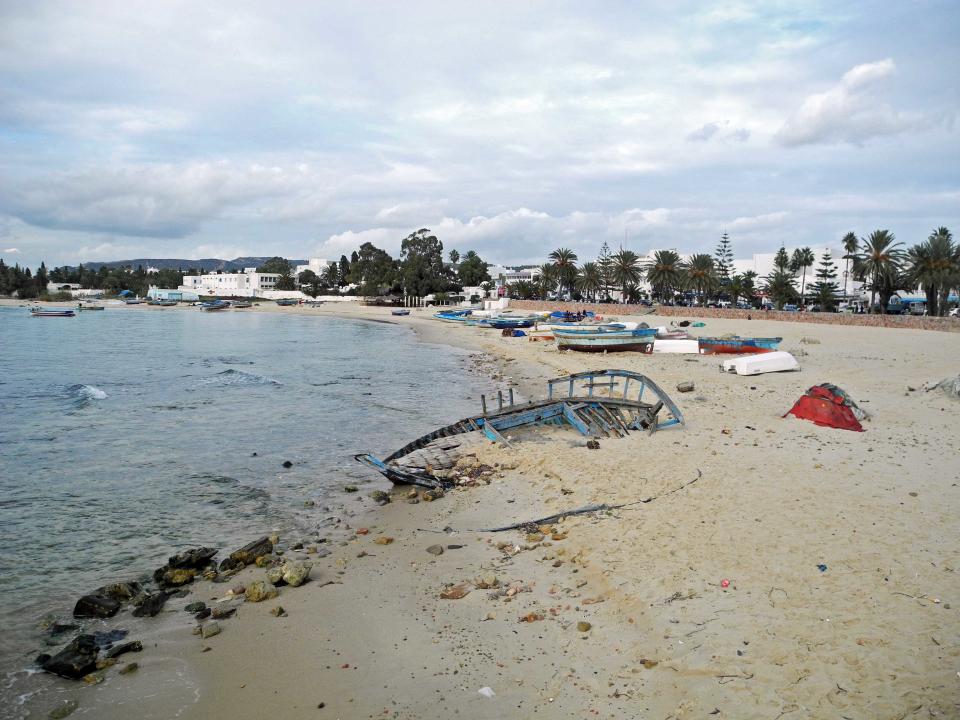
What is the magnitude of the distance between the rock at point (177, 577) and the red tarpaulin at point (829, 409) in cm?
1287

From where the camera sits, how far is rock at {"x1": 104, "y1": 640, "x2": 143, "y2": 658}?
6.65m

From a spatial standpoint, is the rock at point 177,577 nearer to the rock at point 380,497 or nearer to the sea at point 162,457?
the sea at point 162,457

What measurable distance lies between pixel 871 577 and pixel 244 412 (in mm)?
18741

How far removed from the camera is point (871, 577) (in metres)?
6.62

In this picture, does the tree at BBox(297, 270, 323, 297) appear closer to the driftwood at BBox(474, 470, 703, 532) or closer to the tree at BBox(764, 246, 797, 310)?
the tree at BBox(764, 246, 797, 310)

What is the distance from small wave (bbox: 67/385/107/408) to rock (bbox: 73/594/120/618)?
57.6ft

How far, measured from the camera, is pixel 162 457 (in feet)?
50.2

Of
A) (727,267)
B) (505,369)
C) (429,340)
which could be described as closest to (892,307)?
(727,267)

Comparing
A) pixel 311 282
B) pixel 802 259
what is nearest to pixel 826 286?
pixel 802 259

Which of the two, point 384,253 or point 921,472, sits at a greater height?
point 384,253

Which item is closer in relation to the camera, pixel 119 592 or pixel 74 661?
pixel 74 661

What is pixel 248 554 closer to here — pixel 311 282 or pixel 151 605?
pixel 151 605

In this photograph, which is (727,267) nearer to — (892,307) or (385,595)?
(892,307)

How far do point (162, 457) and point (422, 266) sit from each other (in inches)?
4483
